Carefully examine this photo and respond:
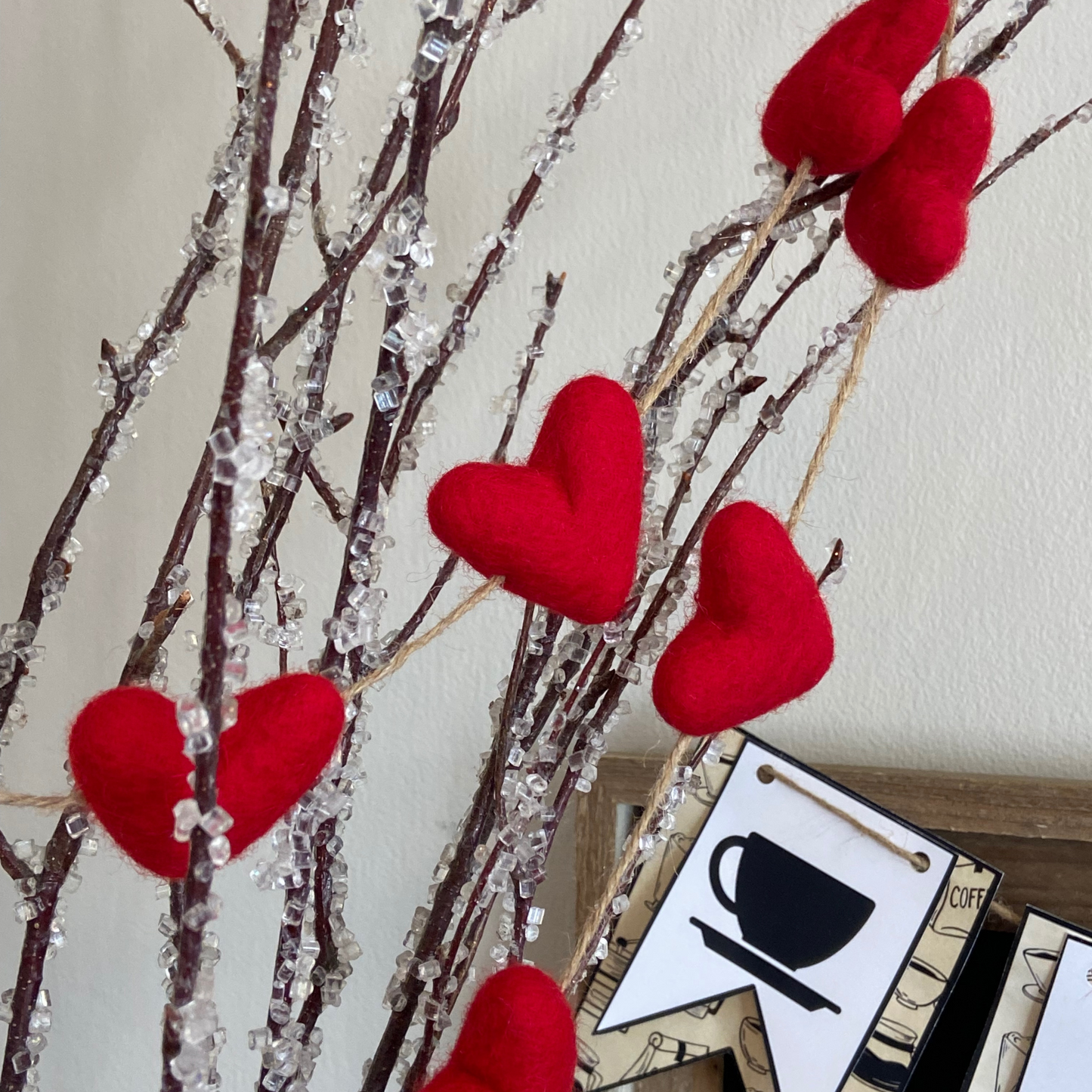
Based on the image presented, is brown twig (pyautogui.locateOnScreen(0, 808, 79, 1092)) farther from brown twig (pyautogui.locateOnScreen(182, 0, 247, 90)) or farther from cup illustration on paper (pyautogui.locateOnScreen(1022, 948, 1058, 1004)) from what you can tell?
cup illustration on paper (pyautogui.locateOnScreen(1022, 948, 1058, 1004))

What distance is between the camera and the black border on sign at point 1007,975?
1.66ft

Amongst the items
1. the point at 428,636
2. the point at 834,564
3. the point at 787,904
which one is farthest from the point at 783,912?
the point at 428,636

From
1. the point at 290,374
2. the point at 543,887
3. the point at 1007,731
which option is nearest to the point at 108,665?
the point at 290,374

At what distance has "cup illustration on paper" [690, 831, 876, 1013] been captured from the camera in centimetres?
54

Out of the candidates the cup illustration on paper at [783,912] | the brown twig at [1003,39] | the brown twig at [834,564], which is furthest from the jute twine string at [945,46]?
the cup illustration on paper at [783,912]

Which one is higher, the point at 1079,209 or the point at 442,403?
the point at 1079,209

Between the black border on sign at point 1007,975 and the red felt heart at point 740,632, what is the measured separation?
0.88ft

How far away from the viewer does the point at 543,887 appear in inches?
25.7

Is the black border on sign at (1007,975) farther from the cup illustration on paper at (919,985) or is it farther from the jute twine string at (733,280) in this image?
the jute twine string at (733,280)

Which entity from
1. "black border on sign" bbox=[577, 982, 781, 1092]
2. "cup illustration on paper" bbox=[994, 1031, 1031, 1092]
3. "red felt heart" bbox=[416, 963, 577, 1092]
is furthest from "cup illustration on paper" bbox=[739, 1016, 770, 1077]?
"red felt heart" bbox=[416, 963, 577, 1092]

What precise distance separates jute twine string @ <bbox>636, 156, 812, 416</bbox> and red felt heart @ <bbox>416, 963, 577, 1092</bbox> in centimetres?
21

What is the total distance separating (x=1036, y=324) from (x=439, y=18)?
42 centimetres

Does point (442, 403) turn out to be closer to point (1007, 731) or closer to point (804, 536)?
point (804, 536)

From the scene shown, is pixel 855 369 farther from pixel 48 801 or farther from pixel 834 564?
pixel 48 801
